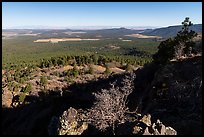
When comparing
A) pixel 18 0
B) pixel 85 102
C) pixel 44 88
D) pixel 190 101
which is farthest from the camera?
pixel 44 88

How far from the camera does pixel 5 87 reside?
53.8m

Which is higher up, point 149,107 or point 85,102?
point 149,107

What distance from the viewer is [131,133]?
579 inches

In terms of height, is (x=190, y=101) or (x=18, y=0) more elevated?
(x=18, y=0)

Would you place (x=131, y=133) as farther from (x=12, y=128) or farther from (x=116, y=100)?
(x=12, y=128)

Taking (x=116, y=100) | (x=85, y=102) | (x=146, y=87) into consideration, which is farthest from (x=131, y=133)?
(x=85, y=102)

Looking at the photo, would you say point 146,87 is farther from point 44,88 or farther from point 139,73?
point 44,88

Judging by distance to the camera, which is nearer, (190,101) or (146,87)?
(190,101)

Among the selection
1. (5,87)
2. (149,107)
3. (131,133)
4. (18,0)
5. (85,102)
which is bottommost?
(5,87)

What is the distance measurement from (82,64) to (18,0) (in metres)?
62.2

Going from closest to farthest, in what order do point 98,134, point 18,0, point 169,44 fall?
point 18,0 < point 98,134 < point 169,44

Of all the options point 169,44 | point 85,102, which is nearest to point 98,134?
point 85,102

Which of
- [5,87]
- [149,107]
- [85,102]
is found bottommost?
[5,87]

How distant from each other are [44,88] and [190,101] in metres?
33.9
